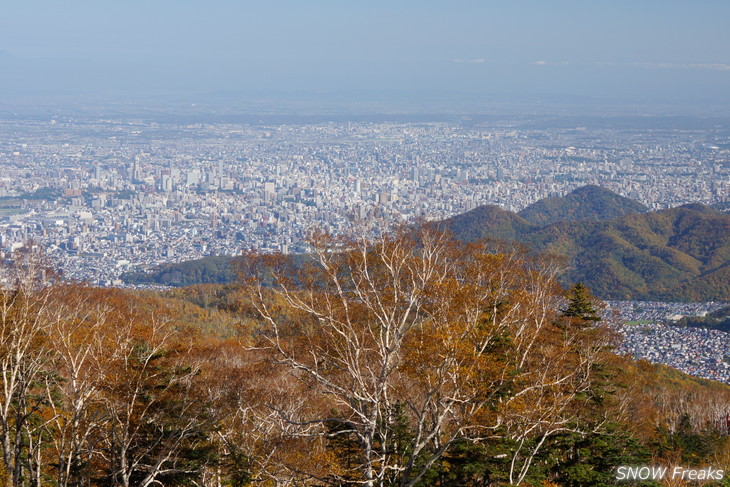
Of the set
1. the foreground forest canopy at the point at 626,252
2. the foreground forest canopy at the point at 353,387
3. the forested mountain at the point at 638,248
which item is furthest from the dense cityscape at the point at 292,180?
the foreground forest canopy at the point at 353,387

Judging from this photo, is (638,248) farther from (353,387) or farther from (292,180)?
(292,180)

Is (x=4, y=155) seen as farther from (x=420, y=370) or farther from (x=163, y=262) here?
(x=420, y=370)

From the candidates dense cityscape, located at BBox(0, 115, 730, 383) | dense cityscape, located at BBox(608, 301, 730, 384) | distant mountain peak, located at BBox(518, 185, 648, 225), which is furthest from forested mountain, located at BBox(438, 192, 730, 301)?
distant mountain peak, located at BBox(518, 185, 648, 225)

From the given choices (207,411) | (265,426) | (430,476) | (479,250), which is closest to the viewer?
(430,476)

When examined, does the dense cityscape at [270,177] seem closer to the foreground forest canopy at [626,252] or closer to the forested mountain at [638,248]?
the foreground forest canopy at [626,252]

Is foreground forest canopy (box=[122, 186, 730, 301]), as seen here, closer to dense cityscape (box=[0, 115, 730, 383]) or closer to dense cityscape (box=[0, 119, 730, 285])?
dense cityscape (box=[0, 115, 730, 383])

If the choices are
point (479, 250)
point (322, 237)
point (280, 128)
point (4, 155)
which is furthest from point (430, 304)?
point (280, 128)
